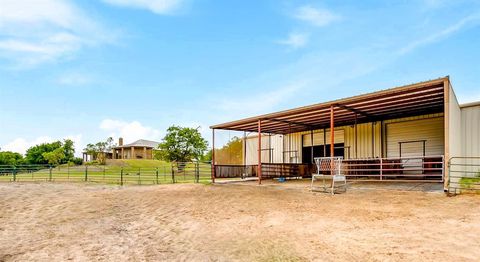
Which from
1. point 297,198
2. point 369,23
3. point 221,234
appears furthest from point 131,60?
point 221,234

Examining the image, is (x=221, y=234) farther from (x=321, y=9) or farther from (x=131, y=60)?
(x=131, y=60)

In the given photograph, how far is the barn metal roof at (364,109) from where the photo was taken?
10.4m

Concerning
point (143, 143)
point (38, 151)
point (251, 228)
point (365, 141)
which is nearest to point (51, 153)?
point (38, 151)

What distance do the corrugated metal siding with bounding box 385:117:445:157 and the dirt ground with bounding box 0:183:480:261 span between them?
6356 mm

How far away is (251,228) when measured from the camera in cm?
637

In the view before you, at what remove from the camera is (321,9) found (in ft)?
42.0

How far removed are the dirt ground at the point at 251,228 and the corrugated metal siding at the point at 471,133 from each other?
5.61 metres

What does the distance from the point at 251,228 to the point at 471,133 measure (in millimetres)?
11516

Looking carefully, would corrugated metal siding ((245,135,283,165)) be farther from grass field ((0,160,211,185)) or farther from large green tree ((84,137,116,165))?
large green tree ((84,137,116,165))

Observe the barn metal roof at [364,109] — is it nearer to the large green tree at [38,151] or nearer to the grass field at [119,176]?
the grass field at [119,176]

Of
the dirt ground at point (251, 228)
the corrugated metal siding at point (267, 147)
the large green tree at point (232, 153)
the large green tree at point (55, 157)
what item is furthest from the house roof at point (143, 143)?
the dirt ground at point (251, 228)

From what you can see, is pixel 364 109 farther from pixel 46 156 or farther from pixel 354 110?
pixel 46 156

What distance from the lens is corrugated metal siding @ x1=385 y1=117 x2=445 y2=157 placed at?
14336mm

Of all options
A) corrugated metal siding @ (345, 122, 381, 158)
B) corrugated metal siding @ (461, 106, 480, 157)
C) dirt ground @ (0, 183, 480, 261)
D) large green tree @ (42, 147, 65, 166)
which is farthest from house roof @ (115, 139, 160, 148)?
corrugated metal siding @ (461, 106, 480, 157)
